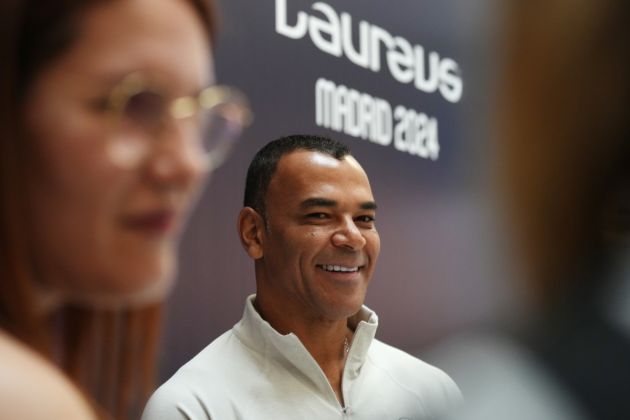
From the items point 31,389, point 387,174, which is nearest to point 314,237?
point 387,174

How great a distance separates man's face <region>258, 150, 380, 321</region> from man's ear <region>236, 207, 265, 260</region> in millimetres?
21

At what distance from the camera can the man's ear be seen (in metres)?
1.91

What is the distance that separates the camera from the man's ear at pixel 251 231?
191 centimetres

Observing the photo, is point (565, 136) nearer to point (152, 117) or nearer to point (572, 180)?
point (572, 180)

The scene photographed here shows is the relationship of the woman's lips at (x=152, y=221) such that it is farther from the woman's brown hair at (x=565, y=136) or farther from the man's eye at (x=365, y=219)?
→ the man's eye at (x=365, y=219)

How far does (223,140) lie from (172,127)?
11 cm

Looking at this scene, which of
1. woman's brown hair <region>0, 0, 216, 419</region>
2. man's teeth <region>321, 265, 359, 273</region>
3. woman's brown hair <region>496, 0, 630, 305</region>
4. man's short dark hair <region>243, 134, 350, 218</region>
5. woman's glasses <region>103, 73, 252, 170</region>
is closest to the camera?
woman's brown hair <region>496, 0, 630, 305</region>

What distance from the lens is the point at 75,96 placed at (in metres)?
0.99

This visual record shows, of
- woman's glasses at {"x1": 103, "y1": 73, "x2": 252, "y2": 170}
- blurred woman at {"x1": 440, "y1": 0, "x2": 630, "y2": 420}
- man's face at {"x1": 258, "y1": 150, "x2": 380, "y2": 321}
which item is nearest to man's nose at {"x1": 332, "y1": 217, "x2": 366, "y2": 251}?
man's face at {"x1": 258, "y1": 150, "x2": 380, "y2": 321}

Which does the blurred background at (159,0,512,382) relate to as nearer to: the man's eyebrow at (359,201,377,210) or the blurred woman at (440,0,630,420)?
the man's eyebrow at (359,201,377,210)

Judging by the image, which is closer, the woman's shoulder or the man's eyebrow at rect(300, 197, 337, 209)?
the woman's shoulder

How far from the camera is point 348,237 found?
2021 mm

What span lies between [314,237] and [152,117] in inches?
38.7

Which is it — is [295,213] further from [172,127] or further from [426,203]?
[172,127]
